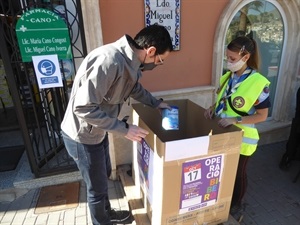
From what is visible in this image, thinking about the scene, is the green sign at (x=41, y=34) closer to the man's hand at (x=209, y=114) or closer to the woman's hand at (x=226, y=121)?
the man's hand at (x=209, y=114)

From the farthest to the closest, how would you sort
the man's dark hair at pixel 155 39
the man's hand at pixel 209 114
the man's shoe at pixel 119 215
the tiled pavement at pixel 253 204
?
1. the tiled pavement at pixel 253 204
2. the man's shoe at pixel 119 215
3. the man's hand at pixel 209 114
4. the man's dark hair at pixel 155 39

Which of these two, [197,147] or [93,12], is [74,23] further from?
[197,147]

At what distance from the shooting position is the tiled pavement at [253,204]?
2.34 metres

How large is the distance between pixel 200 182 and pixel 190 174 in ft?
→ 0.43

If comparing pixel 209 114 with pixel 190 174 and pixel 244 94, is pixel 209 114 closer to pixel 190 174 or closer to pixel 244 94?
pixel 244 94

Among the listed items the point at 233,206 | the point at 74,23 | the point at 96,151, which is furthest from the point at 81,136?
the point at 233,206

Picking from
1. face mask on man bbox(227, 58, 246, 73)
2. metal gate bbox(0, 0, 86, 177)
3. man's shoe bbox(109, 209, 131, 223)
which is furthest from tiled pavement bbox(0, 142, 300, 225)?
face mask on man bbox(227, 58, 246, 73)

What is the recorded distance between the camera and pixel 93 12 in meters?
2.20

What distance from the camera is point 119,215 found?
2252 millimetres

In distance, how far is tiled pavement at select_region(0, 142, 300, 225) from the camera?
2.34 meters

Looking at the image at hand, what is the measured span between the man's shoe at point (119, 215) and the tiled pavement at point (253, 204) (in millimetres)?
196

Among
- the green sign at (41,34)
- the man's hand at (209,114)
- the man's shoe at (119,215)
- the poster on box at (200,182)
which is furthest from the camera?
the man's shoe at (119,215)

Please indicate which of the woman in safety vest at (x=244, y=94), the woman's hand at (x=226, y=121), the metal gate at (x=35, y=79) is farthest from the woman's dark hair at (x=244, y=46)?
the metal gate at (x=35, y=79)

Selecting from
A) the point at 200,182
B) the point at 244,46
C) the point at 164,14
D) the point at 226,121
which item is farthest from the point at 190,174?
the point at 164,14
